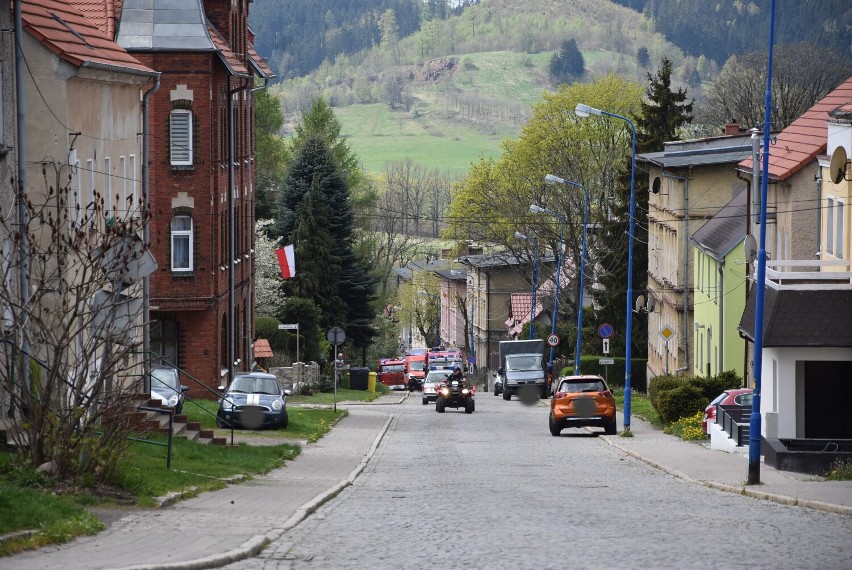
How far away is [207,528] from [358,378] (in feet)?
187

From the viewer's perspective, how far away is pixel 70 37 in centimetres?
2425

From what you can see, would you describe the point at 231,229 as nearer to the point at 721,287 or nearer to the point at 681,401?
the point at 721,287

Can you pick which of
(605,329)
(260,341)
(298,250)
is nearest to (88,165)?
(605,329)

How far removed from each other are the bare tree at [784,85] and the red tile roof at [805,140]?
46.6m

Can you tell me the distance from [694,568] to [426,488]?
997 cm

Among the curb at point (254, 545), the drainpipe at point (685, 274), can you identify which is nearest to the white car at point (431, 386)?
the drainpipe at point (685, 274)

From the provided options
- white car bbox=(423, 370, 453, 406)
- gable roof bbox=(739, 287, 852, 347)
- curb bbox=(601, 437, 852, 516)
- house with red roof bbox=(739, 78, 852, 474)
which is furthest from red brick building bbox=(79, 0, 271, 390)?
gable roof bbox=(739, 287, 852, 347)

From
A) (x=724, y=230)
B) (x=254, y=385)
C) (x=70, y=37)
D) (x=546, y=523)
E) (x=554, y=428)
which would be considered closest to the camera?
(x=546, y=523)

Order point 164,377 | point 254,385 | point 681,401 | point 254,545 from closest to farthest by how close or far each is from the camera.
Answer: point 254,545
point 164,377
point 254,385
point 681,401

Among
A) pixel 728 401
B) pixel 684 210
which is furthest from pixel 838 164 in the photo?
pixel 684 210

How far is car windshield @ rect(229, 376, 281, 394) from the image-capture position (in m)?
34.9

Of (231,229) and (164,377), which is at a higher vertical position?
(231,229)

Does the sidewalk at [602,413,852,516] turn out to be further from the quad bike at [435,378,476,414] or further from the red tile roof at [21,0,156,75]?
the quad bike at [435,378,476,414]

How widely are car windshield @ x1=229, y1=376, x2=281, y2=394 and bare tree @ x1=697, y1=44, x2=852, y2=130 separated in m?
55.4
